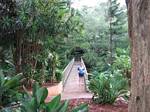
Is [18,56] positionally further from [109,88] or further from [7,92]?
[7,92]

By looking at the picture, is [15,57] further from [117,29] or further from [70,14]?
[117,29]

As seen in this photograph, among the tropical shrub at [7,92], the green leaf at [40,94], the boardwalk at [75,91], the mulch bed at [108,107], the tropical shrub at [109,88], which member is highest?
the green leaf at [40,94]

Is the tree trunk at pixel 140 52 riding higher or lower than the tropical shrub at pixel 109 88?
higher

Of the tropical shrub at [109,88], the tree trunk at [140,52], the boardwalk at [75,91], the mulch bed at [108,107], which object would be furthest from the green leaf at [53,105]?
the boardwalk at [75,91]

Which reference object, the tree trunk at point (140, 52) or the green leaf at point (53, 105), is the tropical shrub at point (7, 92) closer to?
the green leaf at point (53, 105)

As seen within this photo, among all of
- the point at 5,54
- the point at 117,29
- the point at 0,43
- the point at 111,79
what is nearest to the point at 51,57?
the point at 5,54

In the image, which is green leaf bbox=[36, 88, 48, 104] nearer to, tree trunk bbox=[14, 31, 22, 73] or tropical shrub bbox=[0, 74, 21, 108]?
tropical shrub bbox=[0, 74, 21, 108]

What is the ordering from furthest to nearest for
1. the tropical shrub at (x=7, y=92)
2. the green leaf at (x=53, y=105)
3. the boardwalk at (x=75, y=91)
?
the boardwalk at (x=75, y=91), the tropical shrub at (x=7, y=92), the green leaf at (x=53, y=105)

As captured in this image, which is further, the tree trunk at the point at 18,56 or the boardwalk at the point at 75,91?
the tree trunk at the point at 18,56

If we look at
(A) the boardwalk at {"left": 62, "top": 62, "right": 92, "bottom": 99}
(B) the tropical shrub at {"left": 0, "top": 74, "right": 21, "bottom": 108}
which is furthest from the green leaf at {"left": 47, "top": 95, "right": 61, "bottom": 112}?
(A) the boardwalk at {"left": 62, "top": 62, "right": 92, "bottom": 99}

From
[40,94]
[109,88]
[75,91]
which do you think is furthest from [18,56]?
[40,94]

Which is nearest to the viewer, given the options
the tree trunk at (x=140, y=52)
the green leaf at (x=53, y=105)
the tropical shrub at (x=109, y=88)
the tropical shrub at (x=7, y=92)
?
the green leaf at (x=53, y=105)

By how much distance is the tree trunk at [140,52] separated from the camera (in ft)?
12.5

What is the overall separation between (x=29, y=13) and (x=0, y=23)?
3.81 ft
